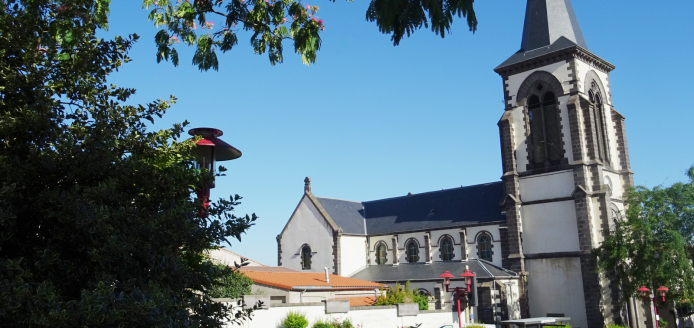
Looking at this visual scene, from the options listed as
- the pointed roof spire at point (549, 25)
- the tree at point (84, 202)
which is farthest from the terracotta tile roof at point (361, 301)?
the tree at point (84, 202)

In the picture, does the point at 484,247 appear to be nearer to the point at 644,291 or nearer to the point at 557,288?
the point at 557,288

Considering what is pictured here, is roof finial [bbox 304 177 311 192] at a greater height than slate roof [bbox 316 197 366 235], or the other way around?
roof finial [bbox 304 177 311 192]

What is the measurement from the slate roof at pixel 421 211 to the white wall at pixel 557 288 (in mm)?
4045

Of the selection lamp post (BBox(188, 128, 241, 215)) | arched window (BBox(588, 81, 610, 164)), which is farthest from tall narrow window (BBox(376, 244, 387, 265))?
lamp post (BBox(188, 128, 241, 215))

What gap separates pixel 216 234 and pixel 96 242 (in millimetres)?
1385

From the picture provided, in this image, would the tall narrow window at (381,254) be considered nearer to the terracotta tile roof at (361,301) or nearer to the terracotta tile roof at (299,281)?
the terracotta tile roof at (299,281)

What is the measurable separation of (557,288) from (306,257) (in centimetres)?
1773

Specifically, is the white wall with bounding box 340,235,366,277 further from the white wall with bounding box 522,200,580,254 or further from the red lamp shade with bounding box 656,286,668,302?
the red lamp shade with bounding box 656,286,668,302

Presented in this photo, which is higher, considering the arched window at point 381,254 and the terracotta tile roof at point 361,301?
the arched window at point 381,254

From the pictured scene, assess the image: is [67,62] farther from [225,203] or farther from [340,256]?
[340,256]

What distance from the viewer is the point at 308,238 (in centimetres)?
4209

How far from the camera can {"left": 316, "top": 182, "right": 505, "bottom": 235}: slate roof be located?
124 ft

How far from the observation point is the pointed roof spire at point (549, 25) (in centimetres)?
3647

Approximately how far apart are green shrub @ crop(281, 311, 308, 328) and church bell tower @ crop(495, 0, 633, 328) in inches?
730
